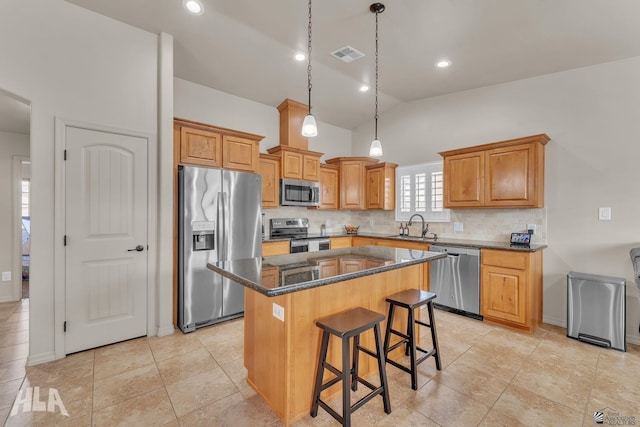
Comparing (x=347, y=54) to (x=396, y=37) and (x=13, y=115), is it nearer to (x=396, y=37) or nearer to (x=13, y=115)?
(x=396, y=37)

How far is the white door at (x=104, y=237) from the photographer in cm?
264

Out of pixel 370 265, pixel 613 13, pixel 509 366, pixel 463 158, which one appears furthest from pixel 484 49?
pixel 509 366

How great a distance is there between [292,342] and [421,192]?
3.75 metres

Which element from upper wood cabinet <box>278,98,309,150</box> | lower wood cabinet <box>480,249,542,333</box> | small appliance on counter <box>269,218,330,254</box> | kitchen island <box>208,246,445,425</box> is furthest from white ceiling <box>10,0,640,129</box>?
kitchen island <box>208,246,445,425</box>

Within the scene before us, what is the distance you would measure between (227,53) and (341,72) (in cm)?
152

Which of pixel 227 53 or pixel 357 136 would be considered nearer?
pixel 227 53

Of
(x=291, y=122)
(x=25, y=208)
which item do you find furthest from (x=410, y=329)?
(x=25, y=208)

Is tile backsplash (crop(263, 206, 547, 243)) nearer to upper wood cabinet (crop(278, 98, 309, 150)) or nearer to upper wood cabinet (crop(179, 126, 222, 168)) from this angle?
upper wood cabinet (crop(278, 98, 309, 150))

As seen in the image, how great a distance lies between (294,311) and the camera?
70.0 inches

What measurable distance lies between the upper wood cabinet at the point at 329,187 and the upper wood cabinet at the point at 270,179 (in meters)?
0.94

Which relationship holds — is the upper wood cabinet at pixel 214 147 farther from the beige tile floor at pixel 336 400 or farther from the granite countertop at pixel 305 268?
the beige tile floor at pixel 336 400

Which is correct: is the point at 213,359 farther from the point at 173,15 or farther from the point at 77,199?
the point at 173,15

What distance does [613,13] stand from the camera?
2.54 metres

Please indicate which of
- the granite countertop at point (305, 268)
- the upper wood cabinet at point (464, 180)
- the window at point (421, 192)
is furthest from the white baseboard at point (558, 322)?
the granite countertop at point (305, 268)
